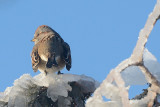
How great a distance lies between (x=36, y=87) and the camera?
238 cm

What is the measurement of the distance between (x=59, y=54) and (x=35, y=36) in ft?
5.30

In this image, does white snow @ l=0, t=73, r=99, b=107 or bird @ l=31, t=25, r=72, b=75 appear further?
bird @ l=31, t=25, r=72, b=75

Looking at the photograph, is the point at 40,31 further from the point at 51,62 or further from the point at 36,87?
the point at 36,87

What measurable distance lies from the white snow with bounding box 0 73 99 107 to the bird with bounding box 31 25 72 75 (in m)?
3.02

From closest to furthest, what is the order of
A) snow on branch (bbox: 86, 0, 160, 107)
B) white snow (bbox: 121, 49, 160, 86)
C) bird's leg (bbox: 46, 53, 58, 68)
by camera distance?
snow on branch (bbox: 86, 0, 160, 107) → white snow (bbox: 121, 49, 160, 86) → bird's leg (bbox: 46, 53, 58, 68)

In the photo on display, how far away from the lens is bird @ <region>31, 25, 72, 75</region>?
5727 millimetres

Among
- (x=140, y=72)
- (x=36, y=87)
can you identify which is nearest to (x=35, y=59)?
(x=36, y=87)

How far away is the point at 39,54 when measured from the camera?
239 inches

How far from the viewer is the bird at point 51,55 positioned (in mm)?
5727

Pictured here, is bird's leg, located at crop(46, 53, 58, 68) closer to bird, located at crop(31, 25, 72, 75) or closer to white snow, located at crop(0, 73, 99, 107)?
bird, located at crop(31, 25, 72, 75)

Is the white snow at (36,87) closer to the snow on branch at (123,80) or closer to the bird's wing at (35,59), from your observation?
the snow on branch at (123,80)

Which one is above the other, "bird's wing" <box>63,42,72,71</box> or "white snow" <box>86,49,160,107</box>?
"bird's wing" <box>63,42,72,71</box>

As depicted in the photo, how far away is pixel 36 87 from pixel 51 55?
363 centimetres

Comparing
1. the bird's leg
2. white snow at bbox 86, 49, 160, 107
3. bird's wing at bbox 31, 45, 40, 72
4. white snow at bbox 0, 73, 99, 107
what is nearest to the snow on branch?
white snow at bbox 86, 49, 160, 107
